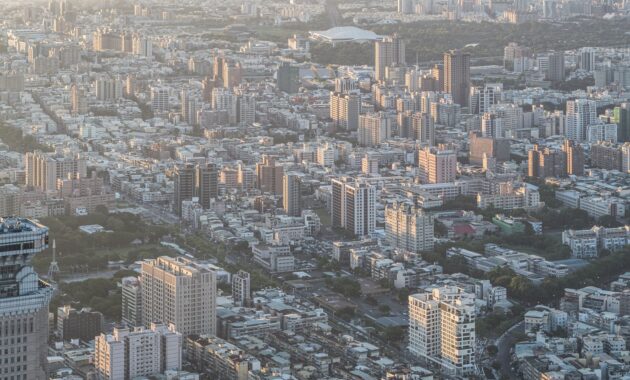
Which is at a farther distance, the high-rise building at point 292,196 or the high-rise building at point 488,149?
the high-rise building at point 488,149

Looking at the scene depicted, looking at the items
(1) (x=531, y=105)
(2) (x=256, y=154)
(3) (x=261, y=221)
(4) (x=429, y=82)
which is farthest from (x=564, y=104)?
(3) (x=261, y=221)

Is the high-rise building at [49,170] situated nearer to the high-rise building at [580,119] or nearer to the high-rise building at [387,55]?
the high-rise building at [580,119]

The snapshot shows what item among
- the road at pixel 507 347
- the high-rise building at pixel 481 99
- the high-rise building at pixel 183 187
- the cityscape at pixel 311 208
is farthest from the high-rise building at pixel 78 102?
the road at pixel 507 347

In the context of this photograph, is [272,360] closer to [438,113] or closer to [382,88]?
[438,113]

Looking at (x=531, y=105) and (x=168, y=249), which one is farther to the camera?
(x=531, y=105)

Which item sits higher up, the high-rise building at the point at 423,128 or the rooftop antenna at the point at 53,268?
the high-rise building at the point at 423,128

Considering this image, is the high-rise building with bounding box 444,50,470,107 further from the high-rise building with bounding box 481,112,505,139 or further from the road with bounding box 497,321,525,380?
the road with bounding box 497,321,525,380
